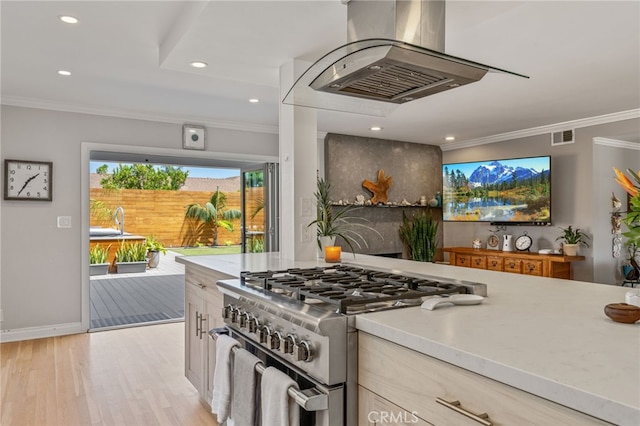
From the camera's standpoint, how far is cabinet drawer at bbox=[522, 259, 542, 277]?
509cm

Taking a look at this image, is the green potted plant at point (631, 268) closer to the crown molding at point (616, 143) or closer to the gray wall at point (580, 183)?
the gray wall at point (580, 183)

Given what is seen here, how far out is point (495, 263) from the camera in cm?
555

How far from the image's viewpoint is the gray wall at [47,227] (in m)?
4.13

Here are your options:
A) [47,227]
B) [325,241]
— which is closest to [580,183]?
[325,241]

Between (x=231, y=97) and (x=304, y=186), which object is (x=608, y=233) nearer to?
(x=304, y=186)

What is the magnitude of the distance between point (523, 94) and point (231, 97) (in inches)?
106

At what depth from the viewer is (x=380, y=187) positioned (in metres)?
6.34

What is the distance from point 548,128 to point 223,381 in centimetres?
520

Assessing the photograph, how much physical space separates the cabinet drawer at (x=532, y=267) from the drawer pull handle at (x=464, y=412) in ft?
15.5

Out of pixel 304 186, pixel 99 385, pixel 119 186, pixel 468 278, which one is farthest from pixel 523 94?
pixel 119 186

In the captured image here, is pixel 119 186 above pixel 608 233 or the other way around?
above

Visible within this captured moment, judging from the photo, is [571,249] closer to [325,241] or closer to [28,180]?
[325,241]

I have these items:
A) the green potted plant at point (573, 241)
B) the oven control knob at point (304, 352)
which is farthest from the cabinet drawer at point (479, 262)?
the oven control knob at point (304, 352)

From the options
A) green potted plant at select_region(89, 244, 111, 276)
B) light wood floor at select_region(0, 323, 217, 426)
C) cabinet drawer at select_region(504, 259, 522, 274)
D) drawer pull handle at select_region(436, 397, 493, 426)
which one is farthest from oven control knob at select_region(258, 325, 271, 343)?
green potted plant at select_region(89, 244, 111, 276)
